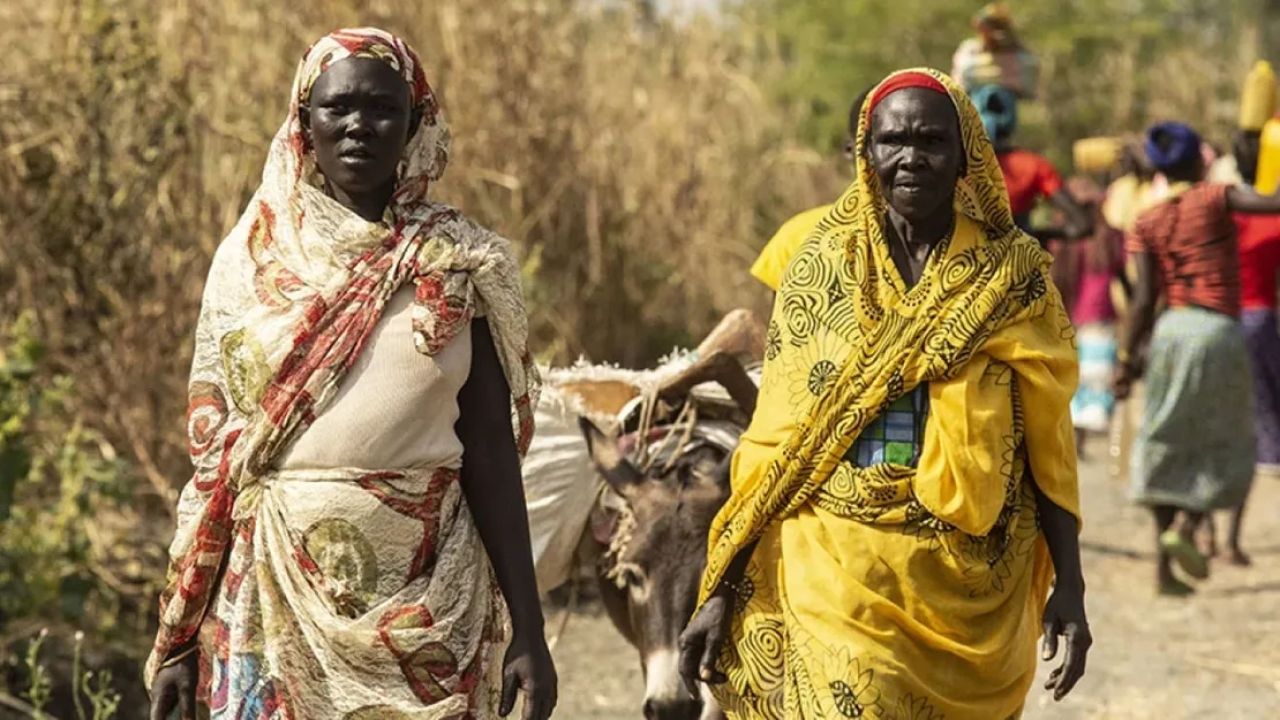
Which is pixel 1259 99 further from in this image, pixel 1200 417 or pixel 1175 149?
pixel 1200 417

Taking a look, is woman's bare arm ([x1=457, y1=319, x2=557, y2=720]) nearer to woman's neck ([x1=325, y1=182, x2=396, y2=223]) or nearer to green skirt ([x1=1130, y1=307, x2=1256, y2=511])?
woman's neck ([x1=325, y1=182, x2=396, y2=223])

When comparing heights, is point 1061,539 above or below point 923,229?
below

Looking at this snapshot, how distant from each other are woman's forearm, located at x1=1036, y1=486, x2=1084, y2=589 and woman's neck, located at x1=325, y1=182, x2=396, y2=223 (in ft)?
4.94

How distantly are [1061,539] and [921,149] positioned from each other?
0.86m

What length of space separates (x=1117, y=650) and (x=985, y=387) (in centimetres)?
445

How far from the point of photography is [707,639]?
4559 millimetres

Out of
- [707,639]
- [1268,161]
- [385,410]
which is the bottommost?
[1268,161]

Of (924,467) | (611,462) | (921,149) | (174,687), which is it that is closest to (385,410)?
(174,687)

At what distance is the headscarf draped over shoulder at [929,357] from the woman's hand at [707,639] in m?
0.08

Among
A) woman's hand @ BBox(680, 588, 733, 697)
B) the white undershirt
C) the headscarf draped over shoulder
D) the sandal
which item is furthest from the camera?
the sandal

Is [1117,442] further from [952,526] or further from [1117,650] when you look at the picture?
[952,526]

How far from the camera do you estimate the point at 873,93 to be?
4.45 meters

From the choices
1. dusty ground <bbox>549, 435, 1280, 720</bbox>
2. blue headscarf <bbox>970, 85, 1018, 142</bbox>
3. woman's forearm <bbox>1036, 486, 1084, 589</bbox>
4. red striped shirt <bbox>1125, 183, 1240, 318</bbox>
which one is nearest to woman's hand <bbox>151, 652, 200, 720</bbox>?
woman's forearm <bbox>1036, 486, 1084, 589</bbox>

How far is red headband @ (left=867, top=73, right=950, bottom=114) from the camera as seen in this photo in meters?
4.34
